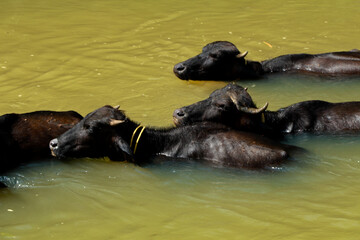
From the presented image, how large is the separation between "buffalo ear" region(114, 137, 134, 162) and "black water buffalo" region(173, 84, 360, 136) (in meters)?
1.22

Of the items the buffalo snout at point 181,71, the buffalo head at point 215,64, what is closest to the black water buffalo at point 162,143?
the buffalo snout at point 181,71

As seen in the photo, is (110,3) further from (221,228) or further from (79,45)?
(221,228)

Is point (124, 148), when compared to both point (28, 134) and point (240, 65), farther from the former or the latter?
point (240, 65)

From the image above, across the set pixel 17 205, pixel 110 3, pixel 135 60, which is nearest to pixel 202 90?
pixel 135 60

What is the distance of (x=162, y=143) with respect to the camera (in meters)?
8.91

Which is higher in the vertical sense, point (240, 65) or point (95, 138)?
point (240, 65)

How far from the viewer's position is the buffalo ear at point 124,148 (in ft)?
27.2

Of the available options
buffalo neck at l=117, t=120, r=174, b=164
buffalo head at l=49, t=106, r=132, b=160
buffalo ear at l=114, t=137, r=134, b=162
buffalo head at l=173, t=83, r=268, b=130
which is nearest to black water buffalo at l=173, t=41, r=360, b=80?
buffalo head at l=173, t=83, r=268, b=130

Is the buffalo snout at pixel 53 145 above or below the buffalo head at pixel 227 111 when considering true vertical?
below

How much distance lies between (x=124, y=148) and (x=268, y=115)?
250cm

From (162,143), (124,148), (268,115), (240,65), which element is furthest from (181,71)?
(124,148)

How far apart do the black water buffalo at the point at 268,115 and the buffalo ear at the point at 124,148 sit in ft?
4.00

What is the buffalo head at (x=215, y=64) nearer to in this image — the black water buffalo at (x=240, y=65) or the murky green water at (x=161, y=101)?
the black water buffalo at (x=240, y=65)

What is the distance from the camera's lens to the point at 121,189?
7.70 meters
